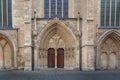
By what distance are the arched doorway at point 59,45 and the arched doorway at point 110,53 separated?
2.66 m

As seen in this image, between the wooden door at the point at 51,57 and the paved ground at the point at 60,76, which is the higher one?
the wooden door at the point at 51,57

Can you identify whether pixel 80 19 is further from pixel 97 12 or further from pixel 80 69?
pixel 80 69

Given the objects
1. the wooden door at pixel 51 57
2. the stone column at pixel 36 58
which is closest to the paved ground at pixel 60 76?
the stone column at pixel 36 58

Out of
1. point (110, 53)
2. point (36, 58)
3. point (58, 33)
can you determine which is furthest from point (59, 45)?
point (110, 53)

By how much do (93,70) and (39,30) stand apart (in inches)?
250

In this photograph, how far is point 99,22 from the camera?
67.9ft

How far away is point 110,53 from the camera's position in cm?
2111

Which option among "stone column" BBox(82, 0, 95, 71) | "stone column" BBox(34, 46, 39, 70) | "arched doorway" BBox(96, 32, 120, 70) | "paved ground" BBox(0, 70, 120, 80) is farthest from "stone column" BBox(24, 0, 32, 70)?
"arched doorway" BBox(96, 32, 120, 70)

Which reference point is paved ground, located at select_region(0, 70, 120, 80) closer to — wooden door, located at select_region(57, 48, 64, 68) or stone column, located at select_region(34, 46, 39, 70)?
stone column, located at select_region(34, 46, 39, 70)

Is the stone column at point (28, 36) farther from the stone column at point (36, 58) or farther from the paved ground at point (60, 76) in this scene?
the paved ground at point (60, 76)

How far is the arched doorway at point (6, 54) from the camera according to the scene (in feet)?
69.4

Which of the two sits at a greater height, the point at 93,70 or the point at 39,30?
the point at 39,30

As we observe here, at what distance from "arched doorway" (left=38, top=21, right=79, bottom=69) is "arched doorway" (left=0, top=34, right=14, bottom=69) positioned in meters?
2.93

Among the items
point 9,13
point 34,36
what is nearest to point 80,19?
point 34,36
